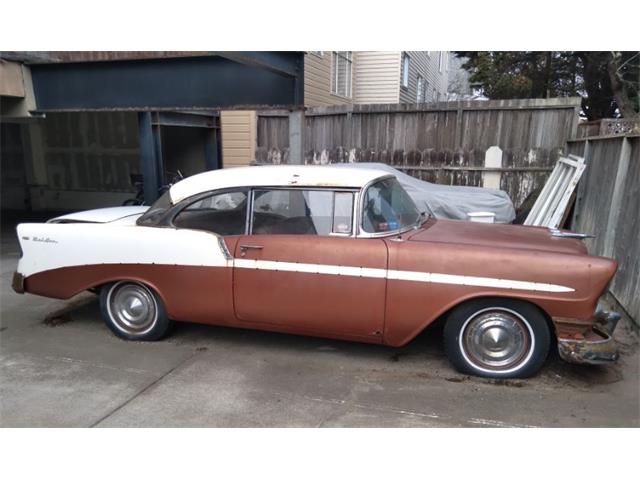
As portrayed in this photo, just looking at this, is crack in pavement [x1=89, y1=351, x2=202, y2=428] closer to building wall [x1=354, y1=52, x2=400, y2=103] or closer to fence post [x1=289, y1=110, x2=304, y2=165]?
fence post [x1=289, y1=110, x2=304, y2=165]

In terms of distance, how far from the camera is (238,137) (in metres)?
10.6

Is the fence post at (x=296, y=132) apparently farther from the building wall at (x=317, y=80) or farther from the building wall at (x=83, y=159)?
the building wall at (x=83, y=159)

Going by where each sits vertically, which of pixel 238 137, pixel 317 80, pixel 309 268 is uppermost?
pixel 317 80

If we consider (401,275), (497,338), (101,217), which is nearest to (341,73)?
(101,217)

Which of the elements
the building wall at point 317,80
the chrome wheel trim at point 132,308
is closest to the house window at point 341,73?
the building wall at point 317,80

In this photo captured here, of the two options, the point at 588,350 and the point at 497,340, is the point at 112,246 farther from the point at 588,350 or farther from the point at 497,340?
the point at 588,350

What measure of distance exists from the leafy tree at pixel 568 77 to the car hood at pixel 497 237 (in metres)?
10.6

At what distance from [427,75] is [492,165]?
15842mm

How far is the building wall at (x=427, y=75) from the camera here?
60.3 feet

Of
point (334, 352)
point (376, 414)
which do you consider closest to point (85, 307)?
point (334, 352)

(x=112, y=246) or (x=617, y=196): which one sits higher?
(x=617, y=196)

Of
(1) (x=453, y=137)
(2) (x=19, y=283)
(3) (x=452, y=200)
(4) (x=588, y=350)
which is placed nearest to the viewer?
(4) (x=588, y=350)

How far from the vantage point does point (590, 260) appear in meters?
3.30

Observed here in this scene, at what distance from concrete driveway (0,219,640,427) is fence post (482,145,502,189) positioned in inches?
165
